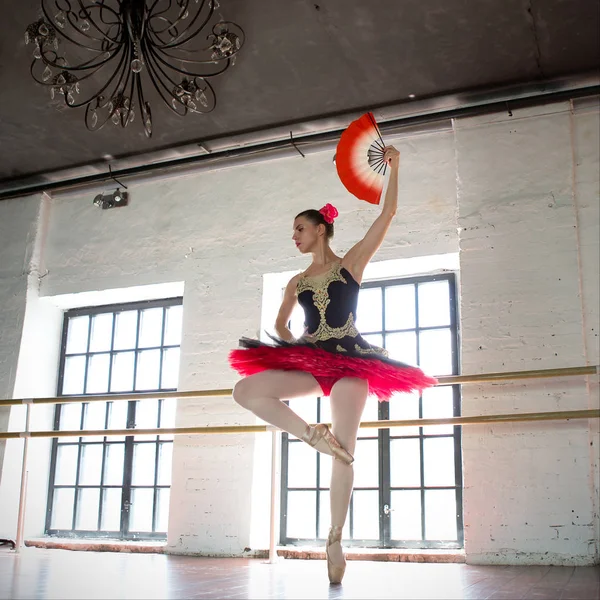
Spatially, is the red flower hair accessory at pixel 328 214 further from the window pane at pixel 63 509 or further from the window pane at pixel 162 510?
the window pane at pixel 63 509

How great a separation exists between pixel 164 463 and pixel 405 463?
1960 mm

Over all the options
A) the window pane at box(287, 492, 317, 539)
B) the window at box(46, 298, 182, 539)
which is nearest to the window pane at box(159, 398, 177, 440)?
the window at box(46, 298, 182, 539)

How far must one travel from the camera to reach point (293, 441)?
5676 millimetres

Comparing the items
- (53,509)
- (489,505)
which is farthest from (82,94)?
(489,505)

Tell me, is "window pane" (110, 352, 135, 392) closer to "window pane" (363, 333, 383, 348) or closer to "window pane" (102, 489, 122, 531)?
"window pane" (102, 489, 122, 531)

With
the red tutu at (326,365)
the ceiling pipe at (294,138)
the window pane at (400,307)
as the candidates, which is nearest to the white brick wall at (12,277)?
the ceiling pipe at (294,138)

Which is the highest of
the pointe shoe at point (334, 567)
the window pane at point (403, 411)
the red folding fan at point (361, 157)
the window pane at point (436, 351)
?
the red folding fan at point (361, 157)

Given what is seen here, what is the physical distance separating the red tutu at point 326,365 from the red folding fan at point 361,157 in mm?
857

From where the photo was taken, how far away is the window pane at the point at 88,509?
245 inches

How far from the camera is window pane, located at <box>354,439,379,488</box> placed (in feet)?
17.7

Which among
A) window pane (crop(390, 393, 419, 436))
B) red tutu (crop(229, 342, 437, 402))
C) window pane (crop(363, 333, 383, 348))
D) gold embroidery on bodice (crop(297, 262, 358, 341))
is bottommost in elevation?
red tutu (crop(229, 342, 437, 402))

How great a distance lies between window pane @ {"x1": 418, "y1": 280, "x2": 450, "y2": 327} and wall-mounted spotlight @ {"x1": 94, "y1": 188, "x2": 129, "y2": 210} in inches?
→ 102

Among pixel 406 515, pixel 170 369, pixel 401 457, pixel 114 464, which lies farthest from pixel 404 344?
pixel 114 464

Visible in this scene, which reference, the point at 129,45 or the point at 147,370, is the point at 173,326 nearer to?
the point at 147,370
